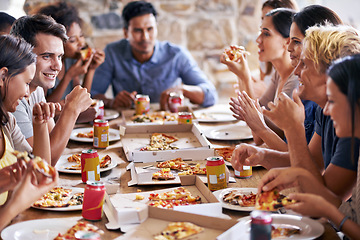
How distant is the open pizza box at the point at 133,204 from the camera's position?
161cm

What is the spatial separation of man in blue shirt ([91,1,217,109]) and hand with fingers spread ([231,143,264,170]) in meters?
2.11

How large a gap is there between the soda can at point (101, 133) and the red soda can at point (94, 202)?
0.98m

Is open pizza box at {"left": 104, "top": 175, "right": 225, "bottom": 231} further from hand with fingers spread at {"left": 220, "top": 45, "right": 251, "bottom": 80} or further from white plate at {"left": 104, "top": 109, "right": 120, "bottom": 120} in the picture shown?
white plate at {"left": 104, "top": 109, "right": 120, "bottom": 120}

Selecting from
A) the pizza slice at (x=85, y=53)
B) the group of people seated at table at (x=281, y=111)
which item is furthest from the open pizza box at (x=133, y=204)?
the pizza slice at (x=85, y=53)

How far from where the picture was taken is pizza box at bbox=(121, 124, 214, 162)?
2.34 meters

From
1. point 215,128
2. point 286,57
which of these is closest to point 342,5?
point 286,57

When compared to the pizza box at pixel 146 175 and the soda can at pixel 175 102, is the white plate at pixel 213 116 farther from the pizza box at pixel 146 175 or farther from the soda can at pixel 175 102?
the pizza box at pixel 146 175

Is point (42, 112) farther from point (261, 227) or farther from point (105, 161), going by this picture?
point (261, 227)

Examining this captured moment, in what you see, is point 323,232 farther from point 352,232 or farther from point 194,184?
point 194,184

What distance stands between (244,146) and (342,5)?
346cm

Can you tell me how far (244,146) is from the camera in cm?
204

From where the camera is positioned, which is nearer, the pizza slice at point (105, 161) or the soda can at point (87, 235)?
the soda can at point (87, 235)

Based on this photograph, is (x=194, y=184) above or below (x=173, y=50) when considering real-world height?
below

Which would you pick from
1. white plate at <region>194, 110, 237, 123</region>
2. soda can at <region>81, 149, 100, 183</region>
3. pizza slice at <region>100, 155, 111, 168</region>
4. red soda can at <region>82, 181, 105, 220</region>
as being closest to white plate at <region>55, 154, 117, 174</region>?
pizza slice at <region>100, 155, 111, 168</region>
